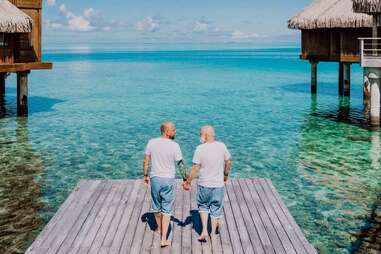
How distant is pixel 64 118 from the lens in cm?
2656

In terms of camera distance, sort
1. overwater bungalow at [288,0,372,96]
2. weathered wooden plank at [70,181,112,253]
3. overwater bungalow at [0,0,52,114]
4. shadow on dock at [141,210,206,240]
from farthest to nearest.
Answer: overwater bungalow at [288,0,372,96], overwater bungalow at [0,0,52,114], shadow on dock at [141,210,206,240], weathered wooden plank at [70,181,112,253]

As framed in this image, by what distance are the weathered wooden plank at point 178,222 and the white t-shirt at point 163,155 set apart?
105 cm

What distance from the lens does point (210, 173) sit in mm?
6691

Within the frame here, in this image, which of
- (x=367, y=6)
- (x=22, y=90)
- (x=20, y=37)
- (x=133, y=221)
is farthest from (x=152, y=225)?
(x=22, y=90)

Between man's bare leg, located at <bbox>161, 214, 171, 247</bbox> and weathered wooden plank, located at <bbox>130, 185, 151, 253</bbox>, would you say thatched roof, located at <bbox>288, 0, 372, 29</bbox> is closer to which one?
weathered wooden plank, located at <bbox>130, 185, 151, 253</bbox>

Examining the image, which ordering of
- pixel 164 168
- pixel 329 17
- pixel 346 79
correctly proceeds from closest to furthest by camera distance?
pixel 164 168, pixel 329 17, pixel 346 79

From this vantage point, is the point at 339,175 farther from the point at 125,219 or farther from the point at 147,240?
the point at 147,240

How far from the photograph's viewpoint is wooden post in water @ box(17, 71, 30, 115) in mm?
24953

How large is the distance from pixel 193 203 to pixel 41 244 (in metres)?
3.06

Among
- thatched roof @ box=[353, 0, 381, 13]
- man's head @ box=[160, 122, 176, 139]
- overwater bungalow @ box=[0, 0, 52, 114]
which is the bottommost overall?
man's head @ box=[160, 122, 176, 139]

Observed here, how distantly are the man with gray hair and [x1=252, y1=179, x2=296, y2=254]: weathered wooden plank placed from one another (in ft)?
3.51

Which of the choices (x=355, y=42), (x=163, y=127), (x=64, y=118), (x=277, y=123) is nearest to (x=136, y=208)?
(x=163, y=127)

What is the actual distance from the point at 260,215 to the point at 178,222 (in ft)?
4.72

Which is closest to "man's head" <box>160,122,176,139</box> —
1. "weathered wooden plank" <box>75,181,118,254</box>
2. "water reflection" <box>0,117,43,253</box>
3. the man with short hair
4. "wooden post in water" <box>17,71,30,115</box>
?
the man with short hair
